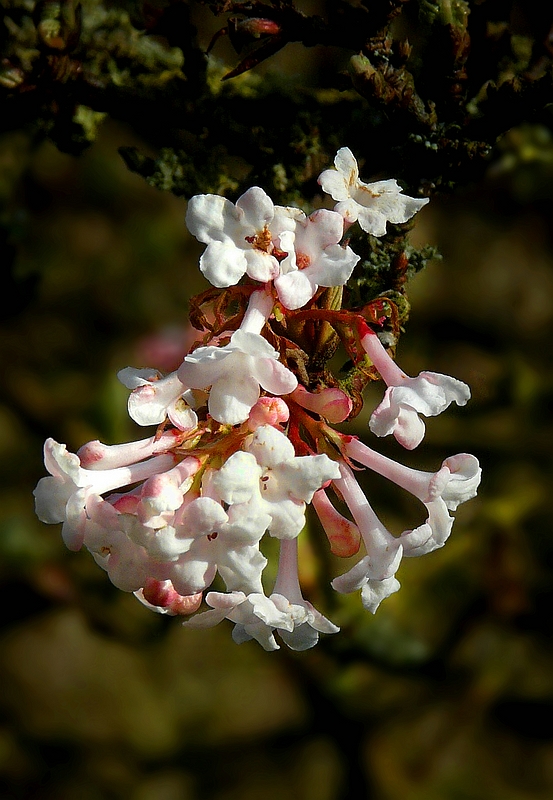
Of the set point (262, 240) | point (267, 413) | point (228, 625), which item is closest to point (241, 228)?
point (262, 240)

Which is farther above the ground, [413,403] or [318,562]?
[413,403]

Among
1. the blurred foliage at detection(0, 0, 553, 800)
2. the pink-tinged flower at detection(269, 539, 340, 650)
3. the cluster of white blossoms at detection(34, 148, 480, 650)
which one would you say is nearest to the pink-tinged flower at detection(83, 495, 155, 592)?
the cluster of white blossoms at detection(34, 148, 480, 650)

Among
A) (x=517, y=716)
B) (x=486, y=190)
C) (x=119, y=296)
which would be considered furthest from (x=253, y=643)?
(x=486, y=190)

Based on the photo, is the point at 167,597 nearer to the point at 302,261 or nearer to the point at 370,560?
the point at 370,560

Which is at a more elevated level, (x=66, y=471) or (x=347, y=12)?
(x=347, y=12)

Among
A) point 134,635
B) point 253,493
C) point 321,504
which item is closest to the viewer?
point 253,493

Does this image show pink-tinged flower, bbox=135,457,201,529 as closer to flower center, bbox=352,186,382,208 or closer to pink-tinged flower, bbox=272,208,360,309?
pink-tinged flower, bbox=272,208,360,309

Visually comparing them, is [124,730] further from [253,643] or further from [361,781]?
[361,781]
